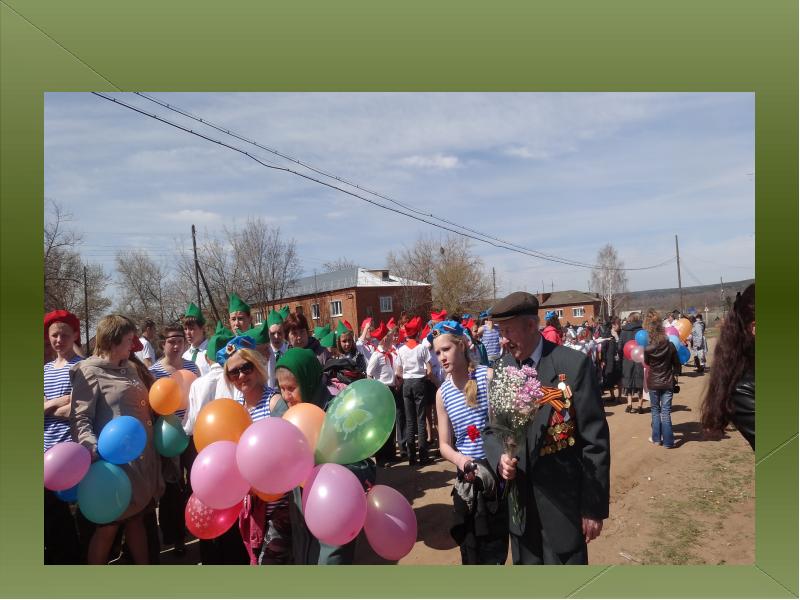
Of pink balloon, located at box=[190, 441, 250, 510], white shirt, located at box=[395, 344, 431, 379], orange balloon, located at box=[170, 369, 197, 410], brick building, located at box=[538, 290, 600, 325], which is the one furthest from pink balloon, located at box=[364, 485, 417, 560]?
brick building, located at box=[538, 290, 600, 325]

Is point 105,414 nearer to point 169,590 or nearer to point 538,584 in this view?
point 169,590

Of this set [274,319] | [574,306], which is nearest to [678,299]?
[574,306]

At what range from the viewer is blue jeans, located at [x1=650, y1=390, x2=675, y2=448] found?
7.86m

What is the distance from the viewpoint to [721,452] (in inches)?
296

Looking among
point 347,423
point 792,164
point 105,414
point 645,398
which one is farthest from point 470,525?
point 645,398

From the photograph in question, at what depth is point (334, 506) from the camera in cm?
266

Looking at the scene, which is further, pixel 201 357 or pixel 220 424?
pixel 201 357

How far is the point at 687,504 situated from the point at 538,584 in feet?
11.9

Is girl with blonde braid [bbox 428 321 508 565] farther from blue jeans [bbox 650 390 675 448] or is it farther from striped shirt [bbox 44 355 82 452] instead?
blue jeans [bbox 650 390 675 448]

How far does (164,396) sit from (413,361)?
14.3 ft

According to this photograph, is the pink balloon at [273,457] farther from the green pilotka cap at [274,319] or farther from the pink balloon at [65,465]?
the green pilotka cap at [274,319]

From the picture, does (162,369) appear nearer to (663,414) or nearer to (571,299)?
(663,414)

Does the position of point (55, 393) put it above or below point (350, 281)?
below

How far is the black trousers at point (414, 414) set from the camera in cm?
760
